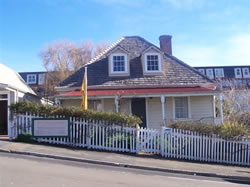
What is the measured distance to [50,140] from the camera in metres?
10.7

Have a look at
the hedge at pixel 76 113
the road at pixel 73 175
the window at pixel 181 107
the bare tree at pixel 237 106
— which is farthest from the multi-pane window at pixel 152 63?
the road at pixel 73 175

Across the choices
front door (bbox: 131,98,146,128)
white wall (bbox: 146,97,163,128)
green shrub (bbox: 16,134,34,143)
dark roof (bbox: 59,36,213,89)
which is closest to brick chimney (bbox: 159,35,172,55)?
dark roof (bbox: 59,36,213,89)

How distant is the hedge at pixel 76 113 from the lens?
10.7 metres

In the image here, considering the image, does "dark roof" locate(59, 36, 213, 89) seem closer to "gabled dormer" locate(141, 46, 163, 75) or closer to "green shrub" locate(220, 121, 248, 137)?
"gabled dormer" locate(141, 46, 163, 75)

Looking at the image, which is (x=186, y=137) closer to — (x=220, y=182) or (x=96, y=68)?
(x=220, y=182)

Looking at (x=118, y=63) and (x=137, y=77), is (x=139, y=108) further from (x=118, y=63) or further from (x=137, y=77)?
(x=118, y=63)

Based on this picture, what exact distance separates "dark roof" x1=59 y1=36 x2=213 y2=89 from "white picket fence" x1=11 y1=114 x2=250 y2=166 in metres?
5.40

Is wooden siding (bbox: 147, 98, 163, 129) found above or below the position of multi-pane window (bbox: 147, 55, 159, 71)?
below

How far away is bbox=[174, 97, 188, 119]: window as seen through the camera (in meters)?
15.9

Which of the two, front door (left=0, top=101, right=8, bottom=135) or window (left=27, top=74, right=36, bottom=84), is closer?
front door (left=0, top=101, right=8, bottom=135)

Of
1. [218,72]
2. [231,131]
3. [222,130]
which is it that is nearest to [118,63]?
[222,130]

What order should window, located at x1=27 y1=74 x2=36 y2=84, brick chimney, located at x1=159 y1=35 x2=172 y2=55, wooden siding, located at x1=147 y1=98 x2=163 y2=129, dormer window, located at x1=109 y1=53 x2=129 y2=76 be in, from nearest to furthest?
wooden siding, located at x1=147 y1=98 x2=163 y2=129, dormer window, located at x1=109 y1=53 x2=129 y2=76, brick chimney, located at x1=159 y1=35 x2=172 y2=55, window, located at x1=27 y1=74 x2=36 y2=84

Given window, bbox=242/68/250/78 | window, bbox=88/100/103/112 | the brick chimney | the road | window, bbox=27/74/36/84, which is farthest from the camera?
window, bbox=242/68/250/78

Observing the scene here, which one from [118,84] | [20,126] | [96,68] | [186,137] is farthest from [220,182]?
[96,68]
